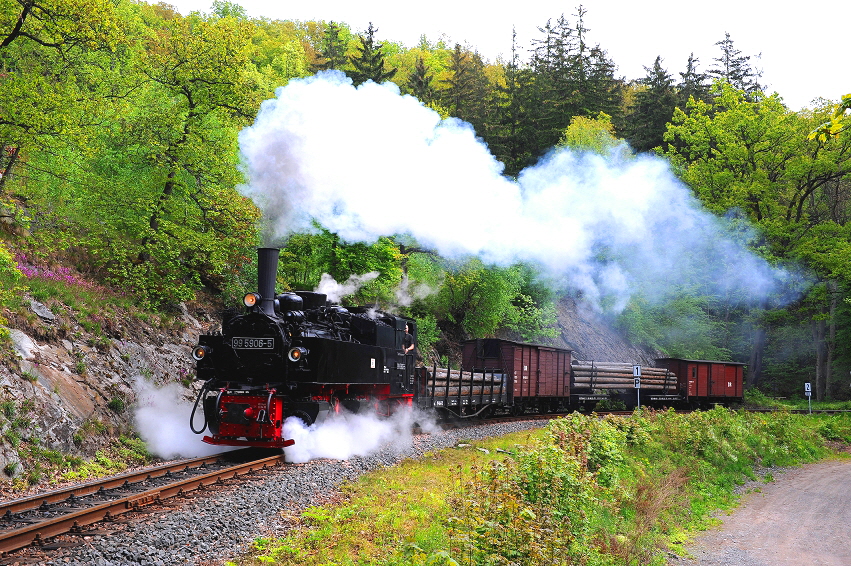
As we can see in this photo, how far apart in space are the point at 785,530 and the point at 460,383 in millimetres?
9822

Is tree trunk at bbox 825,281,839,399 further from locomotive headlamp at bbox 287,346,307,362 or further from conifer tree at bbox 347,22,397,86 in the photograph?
locomotive headlamp at bbox 287,346,307,362

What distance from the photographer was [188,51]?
18828 millimetres

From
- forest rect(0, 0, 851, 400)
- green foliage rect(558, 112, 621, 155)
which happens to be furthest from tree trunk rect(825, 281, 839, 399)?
green foliage rect(558, 112, 621, 155)

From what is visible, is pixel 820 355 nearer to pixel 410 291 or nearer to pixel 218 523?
pixel 410 291

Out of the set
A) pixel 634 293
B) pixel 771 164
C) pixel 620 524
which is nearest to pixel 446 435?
pixel 620 524

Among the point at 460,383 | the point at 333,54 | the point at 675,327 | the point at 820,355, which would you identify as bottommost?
the point at 460,383

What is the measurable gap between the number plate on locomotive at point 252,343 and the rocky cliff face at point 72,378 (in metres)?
3.37

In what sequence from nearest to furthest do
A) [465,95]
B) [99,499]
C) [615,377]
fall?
[99,499] → [615,377] → [465,95]

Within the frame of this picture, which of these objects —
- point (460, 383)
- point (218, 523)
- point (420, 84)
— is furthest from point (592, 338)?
point (218, 523)

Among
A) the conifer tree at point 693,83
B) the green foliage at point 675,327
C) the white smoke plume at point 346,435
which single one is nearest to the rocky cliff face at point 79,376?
the white smoke plume at point 346,435

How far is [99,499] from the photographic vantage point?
29.1ft

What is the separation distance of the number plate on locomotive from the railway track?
2.16 m

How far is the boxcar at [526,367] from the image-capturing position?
2294 cm

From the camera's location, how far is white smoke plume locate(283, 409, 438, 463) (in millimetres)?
12945
